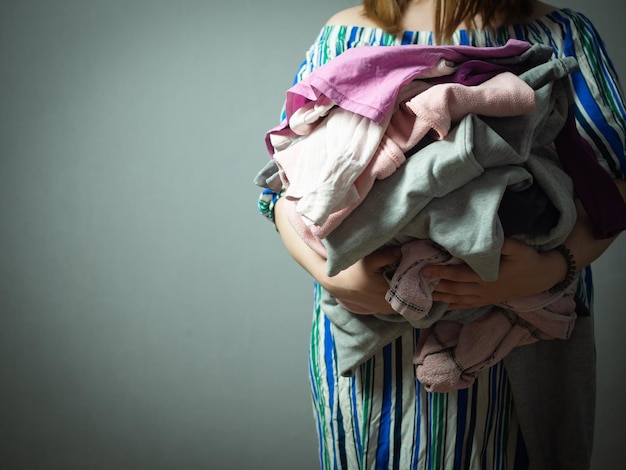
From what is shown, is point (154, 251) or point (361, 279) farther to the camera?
point (154, 251)

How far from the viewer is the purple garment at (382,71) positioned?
26.0 inches

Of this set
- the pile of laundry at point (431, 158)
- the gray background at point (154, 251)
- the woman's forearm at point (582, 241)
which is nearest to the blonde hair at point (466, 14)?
the pile of laundry at point (431, 158)

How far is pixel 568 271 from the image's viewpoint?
783mm

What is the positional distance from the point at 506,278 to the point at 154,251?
108 centimetres

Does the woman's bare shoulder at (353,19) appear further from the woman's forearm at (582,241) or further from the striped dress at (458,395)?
the woman's forearm at (582,241)

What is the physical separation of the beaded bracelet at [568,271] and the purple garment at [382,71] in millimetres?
250

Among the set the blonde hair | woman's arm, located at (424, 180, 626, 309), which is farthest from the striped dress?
woman's arm, located at (424, 180, 626, 309)

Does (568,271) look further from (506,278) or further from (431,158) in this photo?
(431,158)

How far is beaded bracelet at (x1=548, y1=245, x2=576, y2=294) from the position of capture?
A: 770 mm

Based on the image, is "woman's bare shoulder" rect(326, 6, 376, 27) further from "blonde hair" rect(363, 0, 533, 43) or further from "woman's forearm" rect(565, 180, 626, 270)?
"woman's forearm" rect(565, 180, 626, 270)

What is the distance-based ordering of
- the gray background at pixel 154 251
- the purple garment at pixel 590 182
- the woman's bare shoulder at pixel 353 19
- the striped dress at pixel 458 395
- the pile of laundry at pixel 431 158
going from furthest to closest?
the gray background at pixel 154 251 < the woman's bare shoulder at pixel 353 19 < the striped dress at pixel 458 395 < the purple garment at pixel 590 182 < the pile of laundry at pixel 431 158

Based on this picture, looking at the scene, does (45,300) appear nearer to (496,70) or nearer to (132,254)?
(132,254)

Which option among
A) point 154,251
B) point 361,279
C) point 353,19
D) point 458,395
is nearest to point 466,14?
point 353,19

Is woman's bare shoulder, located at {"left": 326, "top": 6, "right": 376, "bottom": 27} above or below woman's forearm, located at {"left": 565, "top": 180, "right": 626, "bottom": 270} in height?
above
